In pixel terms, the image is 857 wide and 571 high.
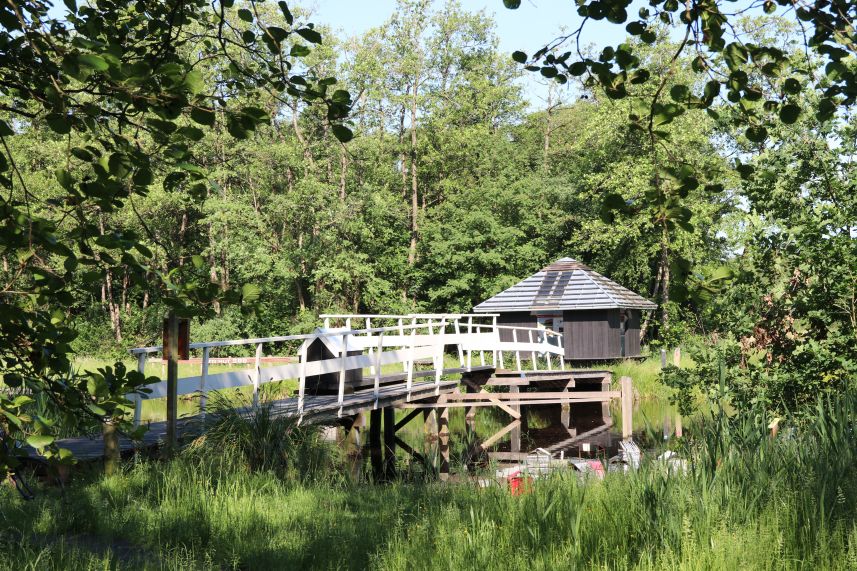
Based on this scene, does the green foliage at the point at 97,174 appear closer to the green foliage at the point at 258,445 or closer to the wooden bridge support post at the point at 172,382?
the wooden bridge support post at the point at 172,382

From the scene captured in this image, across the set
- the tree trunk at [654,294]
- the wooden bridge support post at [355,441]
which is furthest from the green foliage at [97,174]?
the tree trunk at [654,294]

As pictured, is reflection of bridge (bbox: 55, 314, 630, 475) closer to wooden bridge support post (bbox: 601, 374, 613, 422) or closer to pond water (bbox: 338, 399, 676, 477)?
wooden bridge support post (bbox: 601, 374, 613, 422)

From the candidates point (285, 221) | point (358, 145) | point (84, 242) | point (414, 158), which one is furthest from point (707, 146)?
point (84, 242)

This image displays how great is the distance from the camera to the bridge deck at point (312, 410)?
1024 centimetres

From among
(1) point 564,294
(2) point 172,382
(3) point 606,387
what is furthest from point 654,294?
(2) point 172,382

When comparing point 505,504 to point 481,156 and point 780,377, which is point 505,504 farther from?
point 481,156

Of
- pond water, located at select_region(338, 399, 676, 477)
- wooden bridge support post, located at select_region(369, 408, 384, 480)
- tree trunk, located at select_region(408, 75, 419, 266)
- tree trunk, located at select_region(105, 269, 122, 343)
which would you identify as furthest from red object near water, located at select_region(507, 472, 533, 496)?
tree trunk, located at select_region(105, 269, 122, 343)

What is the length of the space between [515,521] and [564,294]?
3073 centimetres

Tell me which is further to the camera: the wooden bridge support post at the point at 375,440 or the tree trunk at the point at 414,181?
the tree trunk at the point at 414,181

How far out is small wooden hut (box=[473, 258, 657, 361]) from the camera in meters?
35.8

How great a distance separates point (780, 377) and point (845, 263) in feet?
4.10

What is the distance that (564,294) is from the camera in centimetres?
3638

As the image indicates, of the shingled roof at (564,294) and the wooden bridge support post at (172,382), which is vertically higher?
the shingled roof at (564,294)

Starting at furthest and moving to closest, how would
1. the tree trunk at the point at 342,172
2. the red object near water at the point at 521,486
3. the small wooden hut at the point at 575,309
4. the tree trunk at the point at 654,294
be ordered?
the tree trunk at the point at 654,294 → the tree trunk at the point at 342,172 → the small wooden hut at the point at 575,309 → the red object near water at the point at 521,486
